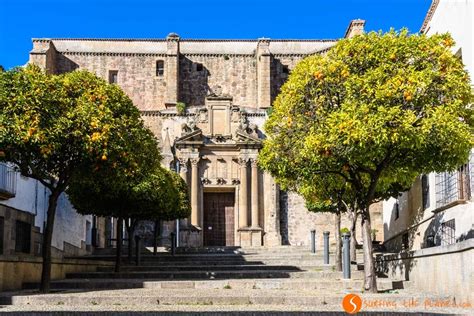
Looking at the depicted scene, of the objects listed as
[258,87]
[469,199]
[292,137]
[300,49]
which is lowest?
[469,199]

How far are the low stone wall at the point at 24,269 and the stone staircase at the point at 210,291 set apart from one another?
27 cm

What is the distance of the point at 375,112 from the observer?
1200cm

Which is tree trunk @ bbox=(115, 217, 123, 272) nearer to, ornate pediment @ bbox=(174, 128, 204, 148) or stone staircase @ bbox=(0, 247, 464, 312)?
stone staircase @ bbox=(0, 247, 464, 312)

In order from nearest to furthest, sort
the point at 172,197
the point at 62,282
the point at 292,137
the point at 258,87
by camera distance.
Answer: the point at 292,137, the point at 62,282, the point at 172,197, the point at 258,87

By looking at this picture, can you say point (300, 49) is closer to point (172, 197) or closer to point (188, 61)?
point (188, 61)

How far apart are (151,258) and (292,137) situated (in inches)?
410

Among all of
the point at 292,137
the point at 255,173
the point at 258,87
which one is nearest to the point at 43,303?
the point at 292,137

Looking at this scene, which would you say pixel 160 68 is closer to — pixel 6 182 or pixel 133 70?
pixel 133 70

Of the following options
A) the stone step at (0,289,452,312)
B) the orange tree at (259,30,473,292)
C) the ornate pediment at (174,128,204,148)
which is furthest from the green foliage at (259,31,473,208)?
the ornate pediment at (174,128,204,148)

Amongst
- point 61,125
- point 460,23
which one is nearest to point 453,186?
point 460,23

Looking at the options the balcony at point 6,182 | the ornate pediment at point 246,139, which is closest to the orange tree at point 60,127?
the balcony at point 6,182

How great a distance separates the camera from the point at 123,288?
13.9 metres

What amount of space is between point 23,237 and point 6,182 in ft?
5.44

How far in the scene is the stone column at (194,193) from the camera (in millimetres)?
29947
